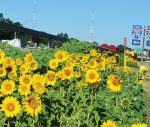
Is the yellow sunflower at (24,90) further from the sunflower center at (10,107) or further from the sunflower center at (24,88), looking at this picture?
the sunflower center at (10,107)

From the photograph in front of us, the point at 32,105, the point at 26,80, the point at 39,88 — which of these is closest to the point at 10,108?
the point at 32,105

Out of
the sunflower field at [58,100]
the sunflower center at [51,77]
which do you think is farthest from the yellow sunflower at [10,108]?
the sunflower center at [51,77]

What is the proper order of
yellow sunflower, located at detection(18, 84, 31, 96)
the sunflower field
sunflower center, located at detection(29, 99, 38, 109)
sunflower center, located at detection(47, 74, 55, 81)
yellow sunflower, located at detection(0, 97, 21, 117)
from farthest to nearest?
sunflower center, located at detection(47, 74, 55, 81), yellow sunflower, located at detection(18, 84, 31, 96), the sunflower field, yellow sunflower, located at detection(0, 97, 21, 117), sunflower center, located at detection(29, 99, 38, 109)

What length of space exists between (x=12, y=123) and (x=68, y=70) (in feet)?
5.30

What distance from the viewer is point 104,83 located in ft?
33.0

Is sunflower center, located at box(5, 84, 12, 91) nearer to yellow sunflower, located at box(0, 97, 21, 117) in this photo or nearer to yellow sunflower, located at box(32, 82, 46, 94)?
yellow sunflower, located at box(32, 82, 46, 94)

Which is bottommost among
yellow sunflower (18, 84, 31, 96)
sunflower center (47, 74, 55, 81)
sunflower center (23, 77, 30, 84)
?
yellow sunflower (18, 84, 31, 96)

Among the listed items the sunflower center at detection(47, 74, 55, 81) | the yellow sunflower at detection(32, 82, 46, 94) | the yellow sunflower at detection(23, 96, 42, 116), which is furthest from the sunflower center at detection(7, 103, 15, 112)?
the sunflower center at detection(47, 74, 55, 81)

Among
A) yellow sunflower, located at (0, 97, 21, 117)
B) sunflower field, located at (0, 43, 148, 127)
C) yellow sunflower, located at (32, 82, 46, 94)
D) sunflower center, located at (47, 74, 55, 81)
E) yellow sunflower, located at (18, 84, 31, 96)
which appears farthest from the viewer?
sunflower center, located at (47, 74, 55, 81)

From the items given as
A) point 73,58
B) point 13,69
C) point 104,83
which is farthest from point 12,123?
point 104,83

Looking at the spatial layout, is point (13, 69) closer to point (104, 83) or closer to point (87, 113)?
point (87, 113)

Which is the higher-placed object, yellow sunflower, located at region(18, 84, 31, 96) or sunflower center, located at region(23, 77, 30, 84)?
sunflower center, located at region(23, 77, 30, 84)

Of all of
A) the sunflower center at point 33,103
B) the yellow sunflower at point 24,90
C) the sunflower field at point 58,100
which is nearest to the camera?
the sunflower center at point 33,103

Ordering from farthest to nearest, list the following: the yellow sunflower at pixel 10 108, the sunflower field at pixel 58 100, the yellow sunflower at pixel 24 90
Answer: the yellow sunflower at pixel 24 90, the sunflower field at pixel 58 100, the yellow sunflower at pixel 10 108
